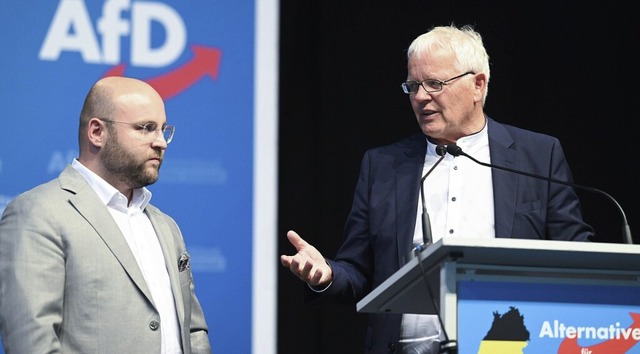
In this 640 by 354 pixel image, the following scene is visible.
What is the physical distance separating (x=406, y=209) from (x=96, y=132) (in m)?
1.02

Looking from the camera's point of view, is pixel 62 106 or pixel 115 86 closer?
pixel 115 86

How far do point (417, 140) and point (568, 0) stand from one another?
162cm

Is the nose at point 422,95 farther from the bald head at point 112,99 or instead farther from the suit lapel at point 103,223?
the suit lapel at point 103,223

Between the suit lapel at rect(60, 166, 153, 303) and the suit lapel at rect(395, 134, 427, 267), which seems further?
the suit lapel at rect(395, 134, 427, 267)

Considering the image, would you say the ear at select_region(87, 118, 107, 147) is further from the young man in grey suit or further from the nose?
the nose

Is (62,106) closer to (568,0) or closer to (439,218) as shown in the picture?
(439,218)

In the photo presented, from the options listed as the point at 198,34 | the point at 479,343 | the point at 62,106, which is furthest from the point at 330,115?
the point at 479,343

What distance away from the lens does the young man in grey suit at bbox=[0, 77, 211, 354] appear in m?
2.83

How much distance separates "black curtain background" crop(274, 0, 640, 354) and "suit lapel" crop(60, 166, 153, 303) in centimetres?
126

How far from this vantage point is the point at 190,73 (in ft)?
13.7

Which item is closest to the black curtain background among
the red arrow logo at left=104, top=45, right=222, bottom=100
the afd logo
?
the red arrow logo at left=104, top=45, right=222, bottom=100

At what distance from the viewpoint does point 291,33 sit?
4324 millimetres

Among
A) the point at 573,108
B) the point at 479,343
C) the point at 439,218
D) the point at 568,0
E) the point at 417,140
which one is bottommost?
the point at 479,343

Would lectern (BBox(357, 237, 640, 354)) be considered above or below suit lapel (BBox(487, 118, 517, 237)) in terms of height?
below
